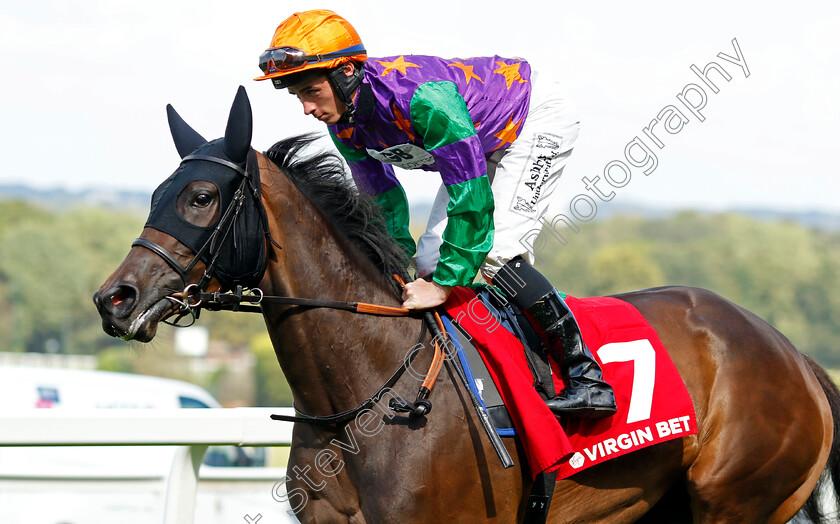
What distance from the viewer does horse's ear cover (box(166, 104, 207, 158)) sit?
2957mm

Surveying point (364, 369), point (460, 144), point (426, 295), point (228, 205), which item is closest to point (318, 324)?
point (364, 369)

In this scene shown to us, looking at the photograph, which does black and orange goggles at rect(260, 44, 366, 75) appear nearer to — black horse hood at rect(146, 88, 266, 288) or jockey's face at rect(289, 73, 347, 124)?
jockey's face at rect(289, 73, 347, 124)

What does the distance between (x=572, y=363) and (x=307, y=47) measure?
1362mm

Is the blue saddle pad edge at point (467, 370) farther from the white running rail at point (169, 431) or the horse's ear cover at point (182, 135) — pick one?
the horse's ear cover at point (182, 135)

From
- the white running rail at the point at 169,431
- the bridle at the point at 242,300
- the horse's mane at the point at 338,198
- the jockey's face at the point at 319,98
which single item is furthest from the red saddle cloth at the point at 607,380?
the white running rail at the point at 169,431

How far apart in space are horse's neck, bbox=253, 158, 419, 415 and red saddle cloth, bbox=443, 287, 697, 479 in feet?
0.97

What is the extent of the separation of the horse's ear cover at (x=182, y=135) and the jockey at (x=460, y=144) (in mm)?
284

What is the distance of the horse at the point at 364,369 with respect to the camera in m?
2.70

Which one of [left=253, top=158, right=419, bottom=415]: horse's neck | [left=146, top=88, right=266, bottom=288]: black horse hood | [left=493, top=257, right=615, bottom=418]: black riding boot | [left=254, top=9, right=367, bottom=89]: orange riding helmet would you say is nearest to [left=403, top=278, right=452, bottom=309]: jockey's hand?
[left=253, top=158, right=419, bottom=415]: horse's neck

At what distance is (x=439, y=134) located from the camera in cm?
292

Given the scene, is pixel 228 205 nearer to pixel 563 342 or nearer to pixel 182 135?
pixel 182 135

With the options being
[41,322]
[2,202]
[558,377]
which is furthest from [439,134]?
[2,202]

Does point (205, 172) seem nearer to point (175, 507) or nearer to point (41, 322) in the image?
point (175, 507)

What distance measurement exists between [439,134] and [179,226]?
863 millimetres
